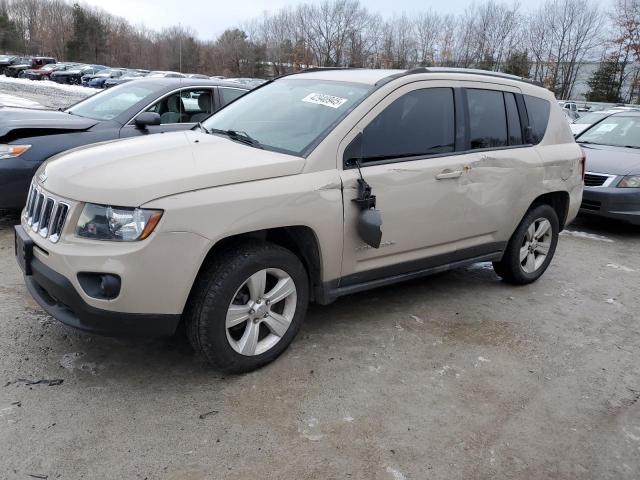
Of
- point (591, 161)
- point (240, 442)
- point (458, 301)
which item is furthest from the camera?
point (591, 161)

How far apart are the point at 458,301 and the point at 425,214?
1.11m

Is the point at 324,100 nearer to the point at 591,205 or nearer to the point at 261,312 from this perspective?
the point at 261,312

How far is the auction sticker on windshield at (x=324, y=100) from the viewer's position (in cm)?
378

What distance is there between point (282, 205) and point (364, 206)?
0.60 metres

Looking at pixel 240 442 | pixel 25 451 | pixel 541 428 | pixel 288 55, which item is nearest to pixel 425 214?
pixel 541 428

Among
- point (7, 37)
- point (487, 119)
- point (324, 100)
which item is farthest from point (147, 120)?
point (7, 37)

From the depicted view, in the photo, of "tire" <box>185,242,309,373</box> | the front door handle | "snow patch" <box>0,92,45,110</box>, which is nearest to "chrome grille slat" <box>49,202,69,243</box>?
"tire" <box>185,242,309,373</box>

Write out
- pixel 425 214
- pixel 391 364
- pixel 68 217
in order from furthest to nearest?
pixel 425 214, pixel 391 364, pixel 68 217

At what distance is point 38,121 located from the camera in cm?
557

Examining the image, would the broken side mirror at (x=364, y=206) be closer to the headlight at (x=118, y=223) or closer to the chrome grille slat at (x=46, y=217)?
the headlight at (x=118, y=223)

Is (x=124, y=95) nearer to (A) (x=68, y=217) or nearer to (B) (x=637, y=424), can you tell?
(A) (x=68, y=217)

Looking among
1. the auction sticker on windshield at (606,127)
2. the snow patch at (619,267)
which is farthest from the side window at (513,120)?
the auction sticker on windshield at (606,127)

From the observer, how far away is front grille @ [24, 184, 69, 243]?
2990 mm

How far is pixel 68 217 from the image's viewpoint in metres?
2.92
